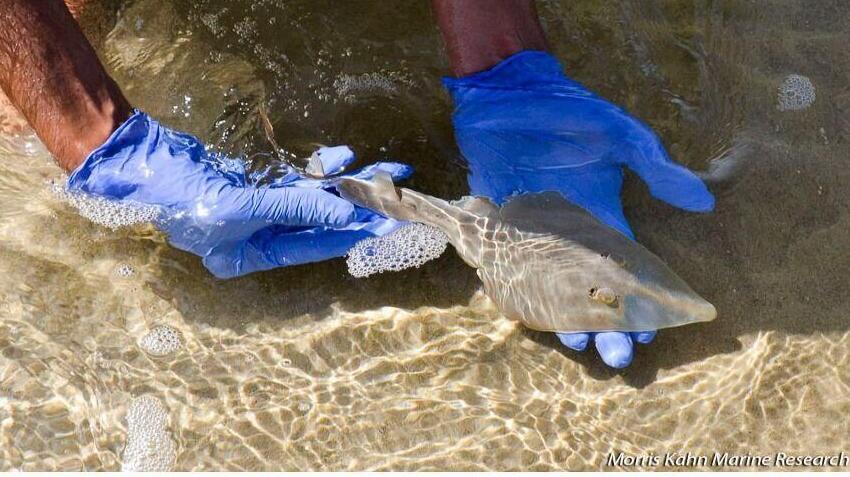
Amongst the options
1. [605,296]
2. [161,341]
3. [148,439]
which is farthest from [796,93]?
[148,439]

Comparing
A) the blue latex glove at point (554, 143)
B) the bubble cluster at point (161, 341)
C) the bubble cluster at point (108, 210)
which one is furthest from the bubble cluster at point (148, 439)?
the blue latex glove at point (554, 143)

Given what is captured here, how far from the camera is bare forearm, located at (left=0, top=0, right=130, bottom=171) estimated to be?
280cm

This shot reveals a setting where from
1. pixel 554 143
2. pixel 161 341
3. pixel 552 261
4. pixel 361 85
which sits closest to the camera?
pixel 552 261

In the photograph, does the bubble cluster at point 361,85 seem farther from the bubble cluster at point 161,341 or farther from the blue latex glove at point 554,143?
the bubble cluster at point 161,341

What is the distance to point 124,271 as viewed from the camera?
10.5 ft

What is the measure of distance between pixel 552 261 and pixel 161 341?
151 cm

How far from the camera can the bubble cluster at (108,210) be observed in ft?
9.73

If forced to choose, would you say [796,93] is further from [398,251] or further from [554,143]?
[398,251]

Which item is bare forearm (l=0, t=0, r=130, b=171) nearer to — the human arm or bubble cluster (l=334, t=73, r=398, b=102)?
bubble cluster (l=334, t=73, r=398, b=102)

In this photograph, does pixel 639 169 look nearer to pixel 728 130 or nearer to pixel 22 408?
pixel 728 130

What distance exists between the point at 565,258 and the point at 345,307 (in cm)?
90

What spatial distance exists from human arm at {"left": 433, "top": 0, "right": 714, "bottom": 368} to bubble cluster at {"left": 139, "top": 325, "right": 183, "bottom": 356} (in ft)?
4.28

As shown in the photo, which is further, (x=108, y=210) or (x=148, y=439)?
(x=108, y=210)

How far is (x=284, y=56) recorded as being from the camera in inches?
144
